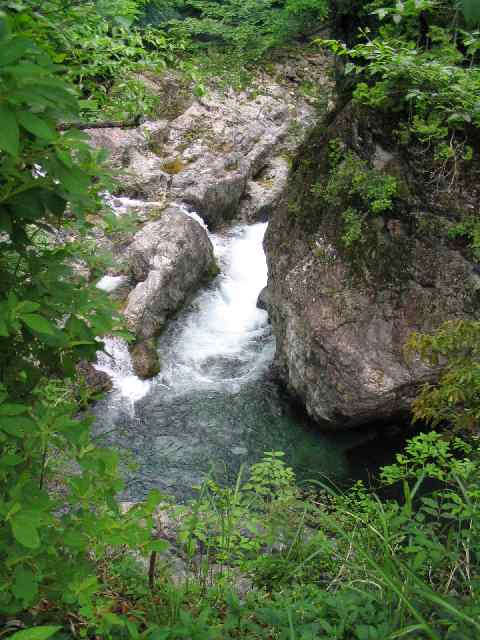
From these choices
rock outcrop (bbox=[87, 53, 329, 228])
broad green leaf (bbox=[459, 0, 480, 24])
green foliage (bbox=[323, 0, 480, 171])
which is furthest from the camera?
rock outcrop (bbox=[87, 53, 329, 228])

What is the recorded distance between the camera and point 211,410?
729 centimetres

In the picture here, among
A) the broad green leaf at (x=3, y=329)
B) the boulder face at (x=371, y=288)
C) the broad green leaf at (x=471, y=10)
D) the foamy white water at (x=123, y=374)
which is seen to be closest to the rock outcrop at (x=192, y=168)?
the foamy white water at (x=123, y=374)

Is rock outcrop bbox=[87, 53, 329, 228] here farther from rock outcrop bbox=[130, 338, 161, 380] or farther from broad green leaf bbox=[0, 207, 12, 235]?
broad green leaf bbox=[0, 207, 12, 235]

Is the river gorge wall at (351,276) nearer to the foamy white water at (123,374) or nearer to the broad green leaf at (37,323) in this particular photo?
the foamy white water at (123,374)

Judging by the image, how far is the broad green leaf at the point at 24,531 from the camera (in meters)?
1.20

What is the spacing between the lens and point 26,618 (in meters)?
1.77

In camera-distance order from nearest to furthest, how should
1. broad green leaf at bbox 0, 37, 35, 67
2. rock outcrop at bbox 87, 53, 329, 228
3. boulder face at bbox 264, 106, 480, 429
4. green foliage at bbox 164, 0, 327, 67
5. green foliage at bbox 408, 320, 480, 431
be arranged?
broad green leaf at bbox 0, 37, 35, 67 → green foliage at bbox 408, 320, 480, 431 → boulder face at bbox 264, 106, 480, 429 → rock outcrop at bbox 87, 53, 329, 228 → green foliage at bbox 164, 0, 327, 67

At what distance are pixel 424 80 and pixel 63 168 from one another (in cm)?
566

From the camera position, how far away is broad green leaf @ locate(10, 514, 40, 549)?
1.20 metres

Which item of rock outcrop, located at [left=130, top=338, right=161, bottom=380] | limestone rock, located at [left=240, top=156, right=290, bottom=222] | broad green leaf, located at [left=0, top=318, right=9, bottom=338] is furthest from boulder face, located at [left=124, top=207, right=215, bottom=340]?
broad green leaf, located at [left=0, top=318, right=9, bottom=338]

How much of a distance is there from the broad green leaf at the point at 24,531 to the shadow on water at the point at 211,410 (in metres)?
4.61

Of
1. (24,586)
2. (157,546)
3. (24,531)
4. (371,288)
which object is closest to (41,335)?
(24,531)

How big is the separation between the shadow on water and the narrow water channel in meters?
0.01

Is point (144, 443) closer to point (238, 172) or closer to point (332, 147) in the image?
point (332, 147)
